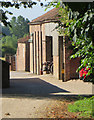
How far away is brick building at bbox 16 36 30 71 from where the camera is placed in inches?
1410

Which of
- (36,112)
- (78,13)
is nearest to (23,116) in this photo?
(36,112)

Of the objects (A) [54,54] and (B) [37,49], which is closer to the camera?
(A) [54,54]

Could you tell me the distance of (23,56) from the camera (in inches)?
1453

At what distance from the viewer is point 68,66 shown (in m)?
18.6

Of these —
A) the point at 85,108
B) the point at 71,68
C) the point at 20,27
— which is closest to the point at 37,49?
the point at 71,68

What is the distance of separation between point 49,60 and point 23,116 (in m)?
17.1

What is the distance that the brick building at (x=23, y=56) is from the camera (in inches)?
1410

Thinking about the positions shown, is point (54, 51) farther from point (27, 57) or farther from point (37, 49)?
point (27, 57)

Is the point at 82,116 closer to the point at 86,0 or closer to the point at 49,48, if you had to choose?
the point at 86,0

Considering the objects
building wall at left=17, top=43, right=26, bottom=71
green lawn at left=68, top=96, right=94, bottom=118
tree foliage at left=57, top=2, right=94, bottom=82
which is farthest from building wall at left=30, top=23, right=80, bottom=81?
building wall at left=17, top=43, right=26, bottom=71

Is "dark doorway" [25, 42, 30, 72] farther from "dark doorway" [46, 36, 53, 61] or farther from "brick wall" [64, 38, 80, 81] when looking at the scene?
"brick wall" [64, 38, 80, 81]

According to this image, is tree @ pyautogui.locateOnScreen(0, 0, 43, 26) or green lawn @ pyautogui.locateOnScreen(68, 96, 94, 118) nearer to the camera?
green lawn @ pyautogui.locateOnScreen(68, 96, 94, 118)

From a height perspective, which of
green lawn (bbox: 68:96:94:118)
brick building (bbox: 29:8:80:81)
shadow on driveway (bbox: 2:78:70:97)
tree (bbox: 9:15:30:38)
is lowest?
shadow on driveway (bbox: 2:78:70:97)

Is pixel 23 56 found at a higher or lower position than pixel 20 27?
lower
